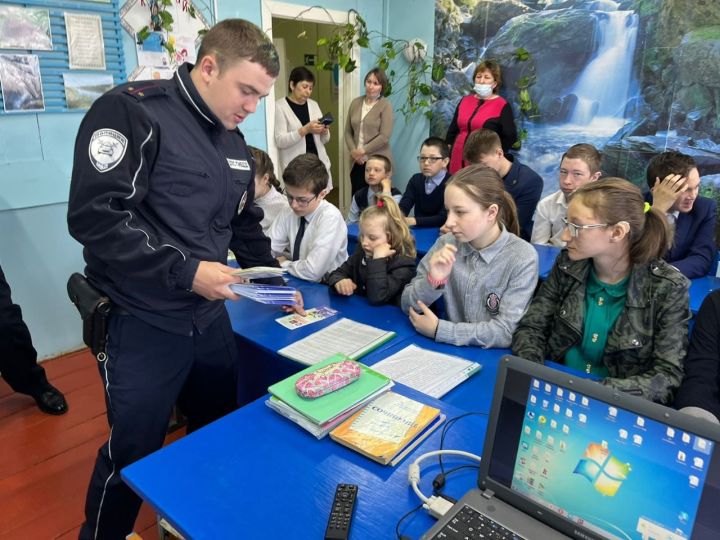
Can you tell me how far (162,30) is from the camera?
3.51 meters

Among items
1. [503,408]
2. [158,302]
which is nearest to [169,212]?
[158,302]

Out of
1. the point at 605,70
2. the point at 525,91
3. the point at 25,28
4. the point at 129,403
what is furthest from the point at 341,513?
the point at 525,91

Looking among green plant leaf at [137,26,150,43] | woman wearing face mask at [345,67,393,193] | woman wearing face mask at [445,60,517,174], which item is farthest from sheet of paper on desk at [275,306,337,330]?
woman wearing face mask at [345,67,393,193]

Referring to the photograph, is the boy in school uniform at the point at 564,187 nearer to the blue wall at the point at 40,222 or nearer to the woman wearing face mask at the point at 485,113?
the woman wearing face mask at the point at 485,113

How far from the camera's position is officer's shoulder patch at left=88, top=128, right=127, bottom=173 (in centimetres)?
127

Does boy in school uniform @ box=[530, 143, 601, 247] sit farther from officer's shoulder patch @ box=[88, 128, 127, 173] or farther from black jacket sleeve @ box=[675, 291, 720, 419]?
officer's shoulder patch @ box=[88, 128, 127, 173]

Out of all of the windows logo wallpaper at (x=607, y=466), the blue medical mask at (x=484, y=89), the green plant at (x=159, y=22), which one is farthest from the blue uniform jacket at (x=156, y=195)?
the blue medical mask at (x=484, y=89)

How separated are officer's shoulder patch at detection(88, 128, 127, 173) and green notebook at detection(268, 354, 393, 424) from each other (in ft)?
2.18

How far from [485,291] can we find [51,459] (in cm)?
194

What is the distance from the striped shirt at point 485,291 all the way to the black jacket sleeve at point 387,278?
6.2 inches

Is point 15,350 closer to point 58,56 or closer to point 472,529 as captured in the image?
point 58,56

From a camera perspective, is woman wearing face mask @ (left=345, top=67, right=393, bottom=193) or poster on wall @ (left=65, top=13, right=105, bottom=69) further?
woman wearing face mask @ (left=345, top=67, right=393, bottom=193)

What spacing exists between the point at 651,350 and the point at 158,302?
144cm

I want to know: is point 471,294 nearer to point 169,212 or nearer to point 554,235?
point 169,212
